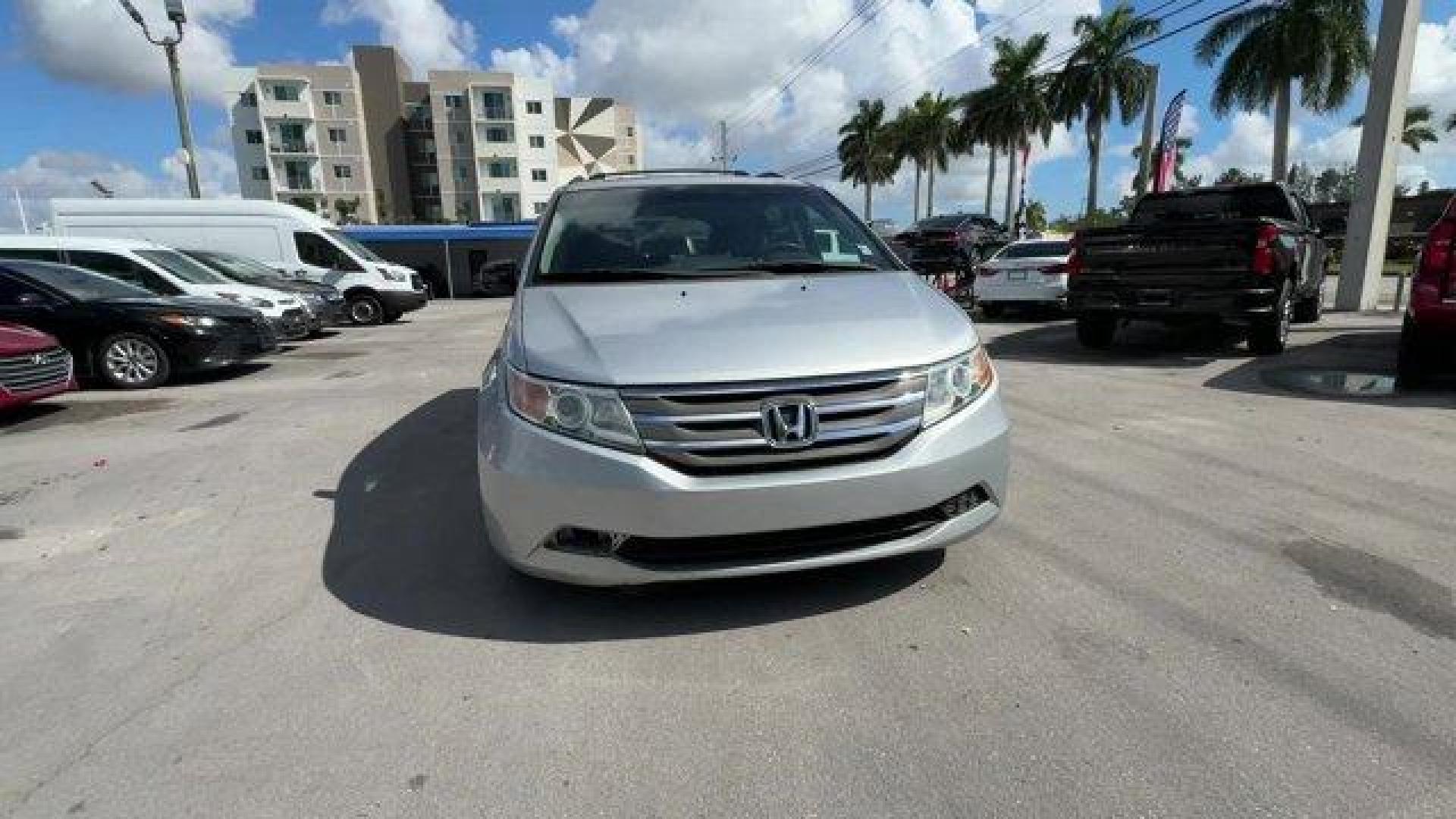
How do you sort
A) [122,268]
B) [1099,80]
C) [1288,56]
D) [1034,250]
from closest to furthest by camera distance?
[122,268] < [1034,250] < [1288,56] < [1099,80]

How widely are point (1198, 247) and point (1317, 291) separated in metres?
5.04

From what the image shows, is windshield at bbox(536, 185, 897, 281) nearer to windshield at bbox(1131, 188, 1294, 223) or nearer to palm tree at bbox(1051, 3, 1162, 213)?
windshield at bbox(1131, 188, 1294, 223)

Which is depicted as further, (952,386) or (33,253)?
(33,253)

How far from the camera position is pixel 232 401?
26.5 ft

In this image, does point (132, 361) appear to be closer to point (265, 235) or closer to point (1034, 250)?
point (265, 235)

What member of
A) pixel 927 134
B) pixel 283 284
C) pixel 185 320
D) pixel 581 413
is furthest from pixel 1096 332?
pixel 927 134

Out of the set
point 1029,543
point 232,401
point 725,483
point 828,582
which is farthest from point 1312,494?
point 232,401

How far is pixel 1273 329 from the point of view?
28.4 ft

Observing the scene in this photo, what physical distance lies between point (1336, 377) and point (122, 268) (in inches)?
589

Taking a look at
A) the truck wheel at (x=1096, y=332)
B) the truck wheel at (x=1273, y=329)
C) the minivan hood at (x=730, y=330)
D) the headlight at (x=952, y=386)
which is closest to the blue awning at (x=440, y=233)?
the truck wheel at (x=1096, y=332)

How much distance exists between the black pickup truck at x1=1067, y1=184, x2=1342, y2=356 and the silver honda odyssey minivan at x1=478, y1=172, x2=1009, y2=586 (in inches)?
251

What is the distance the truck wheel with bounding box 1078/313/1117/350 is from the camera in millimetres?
9938

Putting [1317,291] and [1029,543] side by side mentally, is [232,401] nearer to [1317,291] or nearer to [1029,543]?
[1029,543]

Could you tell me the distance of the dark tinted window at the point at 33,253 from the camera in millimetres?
11367
